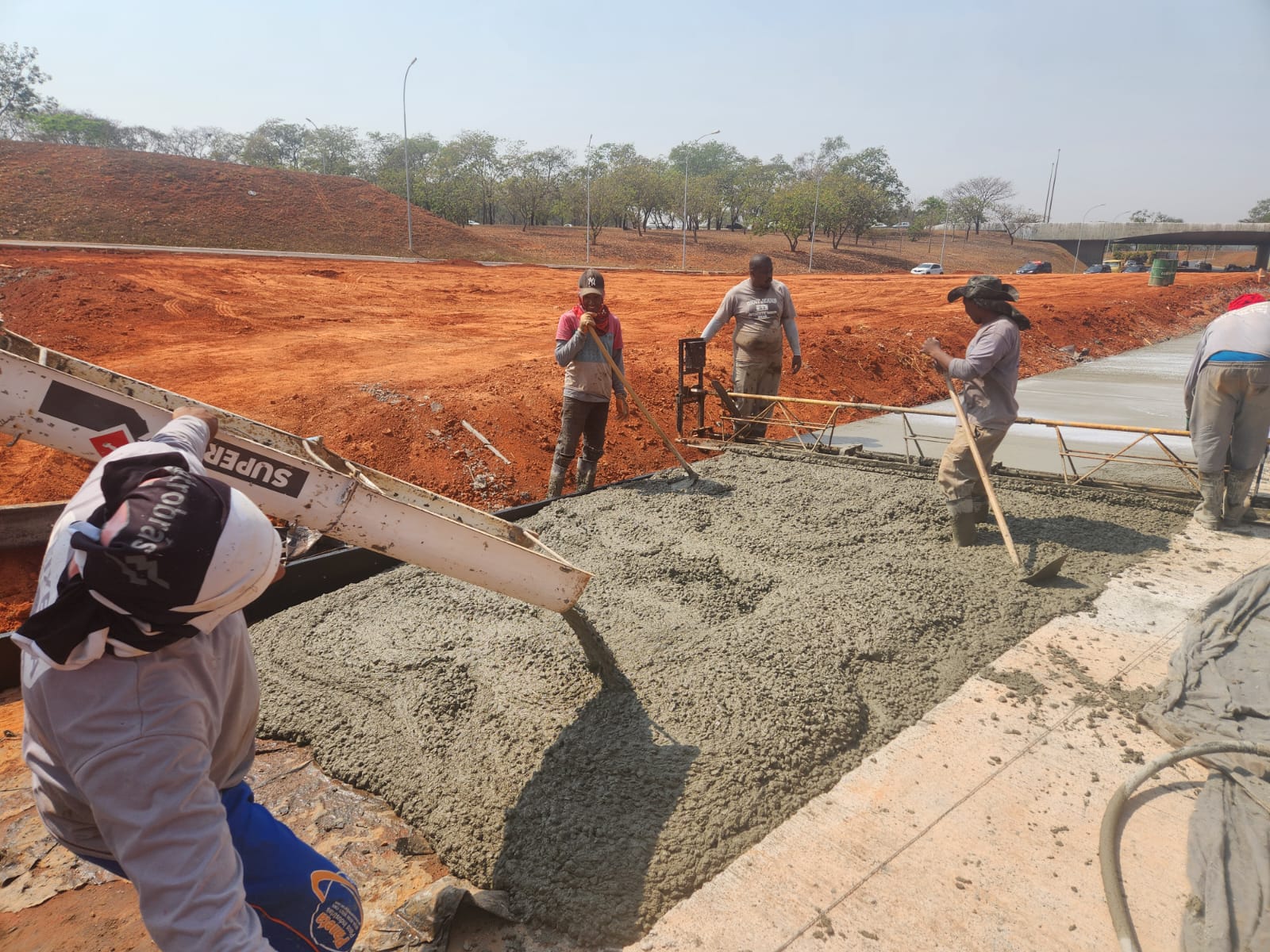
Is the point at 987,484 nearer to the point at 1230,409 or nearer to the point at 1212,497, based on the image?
→ the point at 1212,497

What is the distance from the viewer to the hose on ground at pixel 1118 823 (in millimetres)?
2088

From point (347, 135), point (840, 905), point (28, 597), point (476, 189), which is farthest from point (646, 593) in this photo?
point (347, 135)

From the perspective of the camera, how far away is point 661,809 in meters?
2.54

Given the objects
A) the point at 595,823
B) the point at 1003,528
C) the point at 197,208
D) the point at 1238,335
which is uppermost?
the point at 197,208

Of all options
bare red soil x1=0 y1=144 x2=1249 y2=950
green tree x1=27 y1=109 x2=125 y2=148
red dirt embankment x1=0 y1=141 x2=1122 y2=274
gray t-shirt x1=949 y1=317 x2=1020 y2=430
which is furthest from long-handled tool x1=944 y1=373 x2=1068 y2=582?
green tree x1=27 y1=109 x2=125 y2=148

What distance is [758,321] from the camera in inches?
264

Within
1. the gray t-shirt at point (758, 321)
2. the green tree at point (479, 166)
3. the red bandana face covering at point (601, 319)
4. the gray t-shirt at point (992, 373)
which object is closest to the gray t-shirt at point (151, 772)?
the gray t-shirt at point (992, 373)

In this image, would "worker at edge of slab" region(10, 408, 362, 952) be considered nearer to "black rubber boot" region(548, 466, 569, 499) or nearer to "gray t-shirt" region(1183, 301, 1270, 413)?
"black rubber boot" region(548, 466, 569, 499)

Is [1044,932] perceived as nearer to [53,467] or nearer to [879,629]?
[879,629]

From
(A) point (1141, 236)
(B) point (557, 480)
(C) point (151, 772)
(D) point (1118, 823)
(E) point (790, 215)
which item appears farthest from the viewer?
(A) point (1141, 236)

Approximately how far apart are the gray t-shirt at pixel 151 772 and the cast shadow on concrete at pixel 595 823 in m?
1.16

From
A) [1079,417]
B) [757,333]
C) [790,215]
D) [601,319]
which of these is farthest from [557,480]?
[790,215]

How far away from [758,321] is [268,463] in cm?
512

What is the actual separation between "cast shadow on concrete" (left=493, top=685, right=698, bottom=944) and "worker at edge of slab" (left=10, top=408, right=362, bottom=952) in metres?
1.17
